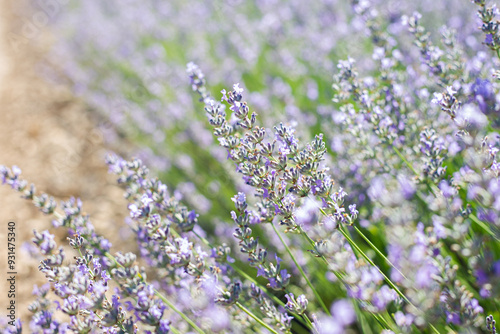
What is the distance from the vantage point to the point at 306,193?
146cm

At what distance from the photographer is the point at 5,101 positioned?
5.72m

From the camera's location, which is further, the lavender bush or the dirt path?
the dirt path

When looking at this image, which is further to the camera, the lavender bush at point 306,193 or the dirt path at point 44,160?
the dirt path at point 44,160

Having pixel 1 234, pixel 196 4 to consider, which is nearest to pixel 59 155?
pixel 1 234

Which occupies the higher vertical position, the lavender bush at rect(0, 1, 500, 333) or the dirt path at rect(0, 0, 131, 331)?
the dirt path at rect(0, 0, 131, 331)

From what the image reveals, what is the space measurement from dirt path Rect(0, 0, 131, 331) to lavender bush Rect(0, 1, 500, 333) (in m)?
0.44

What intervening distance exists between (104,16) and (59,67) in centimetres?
111

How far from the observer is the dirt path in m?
3.19

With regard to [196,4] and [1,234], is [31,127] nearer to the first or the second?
[1,234]

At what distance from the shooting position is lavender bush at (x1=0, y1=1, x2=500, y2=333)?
1220mm

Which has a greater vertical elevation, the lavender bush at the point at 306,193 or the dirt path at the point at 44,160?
the dirt path at the point at 44,160

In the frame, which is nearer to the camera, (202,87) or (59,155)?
(202,87)

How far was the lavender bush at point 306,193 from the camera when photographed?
1.22 meters

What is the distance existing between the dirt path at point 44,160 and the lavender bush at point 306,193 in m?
0.44
